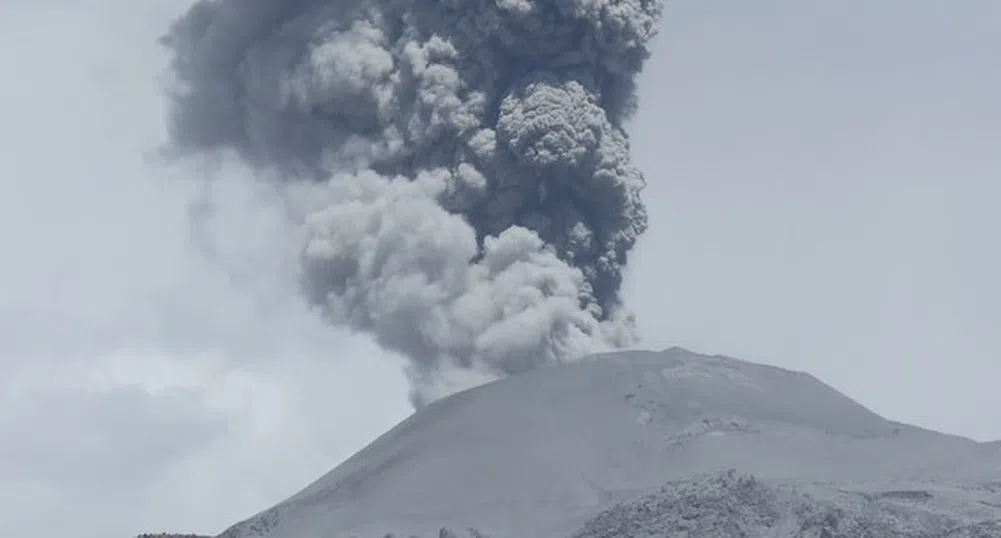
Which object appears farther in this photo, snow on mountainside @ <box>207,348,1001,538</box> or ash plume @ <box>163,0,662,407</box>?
ash plume @ <box>163,0,662,407</box>

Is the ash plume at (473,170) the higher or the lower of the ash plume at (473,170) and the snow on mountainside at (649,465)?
the higher

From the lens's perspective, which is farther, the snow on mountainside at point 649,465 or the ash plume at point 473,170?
the ash plume at point 473,170

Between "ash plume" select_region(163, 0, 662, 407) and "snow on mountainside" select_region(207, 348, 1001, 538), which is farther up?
"ash plume" select_region(163, 0, 662, 407)

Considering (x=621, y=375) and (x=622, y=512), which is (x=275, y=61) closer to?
(x=621, y=375)

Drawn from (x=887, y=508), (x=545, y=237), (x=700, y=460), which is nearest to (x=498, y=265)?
(x=545, y=237)
